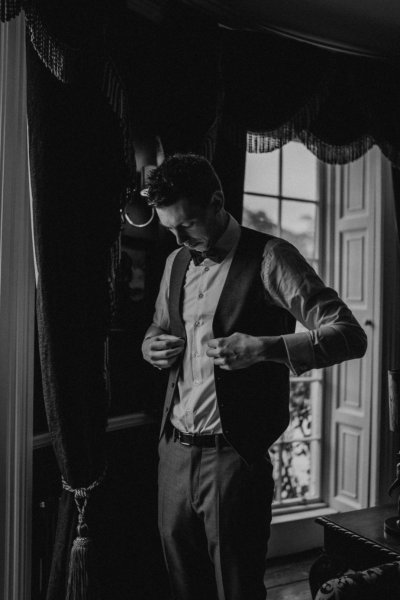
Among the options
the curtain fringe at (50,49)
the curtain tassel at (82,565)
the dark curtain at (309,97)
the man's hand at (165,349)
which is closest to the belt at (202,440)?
the man's hand at (165,349)

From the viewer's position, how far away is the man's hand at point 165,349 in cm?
182

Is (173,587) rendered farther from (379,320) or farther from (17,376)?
(379,320)

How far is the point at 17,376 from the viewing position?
1820 mm

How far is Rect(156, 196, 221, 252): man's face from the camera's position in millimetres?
1746

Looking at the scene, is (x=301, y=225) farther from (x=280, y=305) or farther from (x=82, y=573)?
(x=82, y=573)

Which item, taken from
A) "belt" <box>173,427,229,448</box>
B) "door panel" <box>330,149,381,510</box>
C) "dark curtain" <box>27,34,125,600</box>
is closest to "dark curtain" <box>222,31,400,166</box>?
"door panel" <box>330,149,381,510</box>

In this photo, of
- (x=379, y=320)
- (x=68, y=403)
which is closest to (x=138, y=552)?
(x=68, y=403)

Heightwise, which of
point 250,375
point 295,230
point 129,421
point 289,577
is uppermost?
point 295,230

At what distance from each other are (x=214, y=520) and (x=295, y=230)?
6.44ft

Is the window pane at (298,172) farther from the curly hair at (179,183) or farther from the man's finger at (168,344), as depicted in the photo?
the man's finger at (168,344)

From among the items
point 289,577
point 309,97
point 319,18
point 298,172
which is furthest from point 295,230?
point 289,577

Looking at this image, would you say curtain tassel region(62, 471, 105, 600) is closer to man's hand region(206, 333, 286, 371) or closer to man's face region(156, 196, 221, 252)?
man's hand region(206, 333, 286, 371)

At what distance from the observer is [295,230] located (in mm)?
3268

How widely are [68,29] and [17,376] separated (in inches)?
43.7
